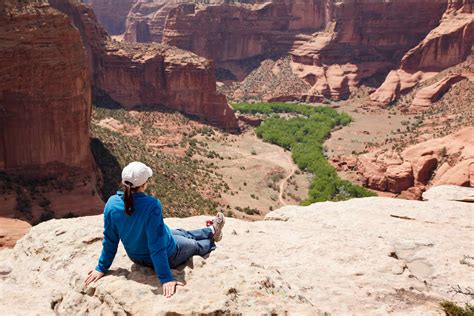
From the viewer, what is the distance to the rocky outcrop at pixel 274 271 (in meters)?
7.03

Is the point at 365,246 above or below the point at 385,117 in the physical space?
above

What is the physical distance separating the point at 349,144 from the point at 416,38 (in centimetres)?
4542

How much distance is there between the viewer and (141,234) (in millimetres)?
7426

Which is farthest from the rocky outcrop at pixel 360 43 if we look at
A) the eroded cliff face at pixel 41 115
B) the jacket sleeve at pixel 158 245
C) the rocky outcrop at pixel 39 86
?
the jacket sleeve at pixel 158 245

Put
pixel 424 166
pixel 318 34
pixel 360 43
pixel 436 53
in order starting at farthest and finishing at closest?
pixel 318 34 < pixel 360 43 < pixel 436 53 < pixel 424 166

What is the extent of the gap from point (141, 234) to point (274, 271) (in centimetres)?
253

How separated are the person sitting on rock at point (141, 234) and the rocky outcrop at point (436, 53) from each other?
284 feet

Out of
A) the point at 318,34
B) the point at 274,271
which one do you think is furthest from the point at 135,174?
the point at 318,34

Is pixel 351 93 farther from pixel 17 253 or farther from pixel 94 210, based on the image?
pixel 17 253

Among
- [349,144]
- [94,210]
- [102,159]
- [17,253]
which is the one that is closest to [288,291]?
[17,253]

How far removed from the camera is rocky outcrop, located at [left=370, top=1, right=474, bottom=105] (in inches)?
3329

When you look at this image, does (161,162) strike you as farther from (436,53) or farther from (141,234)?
(436,53)

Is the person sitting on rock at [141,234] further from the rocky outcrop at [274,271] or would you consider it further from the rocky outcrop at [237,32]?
the rocky outcrop at [237,32]

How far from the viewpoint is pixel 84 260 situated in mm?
9000
